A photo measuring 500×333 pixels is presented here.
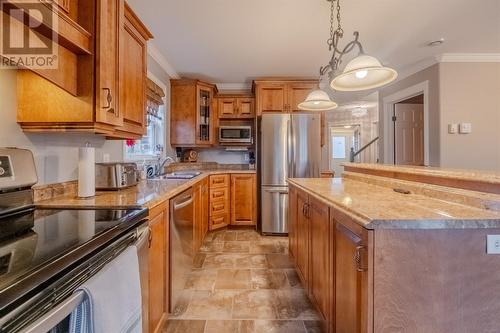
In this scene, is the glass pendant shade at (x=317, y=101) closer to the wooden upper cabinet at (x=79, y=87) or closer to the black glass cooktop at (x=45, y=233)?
the wooden upper cabinet at (x=79, y=87)

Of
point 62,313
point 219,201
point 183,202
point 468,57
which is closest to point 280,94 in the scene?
point 219,201

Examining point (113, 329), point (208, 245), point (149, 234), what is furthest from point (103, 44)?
point (208, 245)

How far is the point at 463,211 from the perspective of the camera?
111cm

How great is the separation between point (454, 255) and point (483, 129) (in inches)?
148

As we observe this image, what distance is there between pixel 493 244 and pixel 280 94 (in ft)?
12.0

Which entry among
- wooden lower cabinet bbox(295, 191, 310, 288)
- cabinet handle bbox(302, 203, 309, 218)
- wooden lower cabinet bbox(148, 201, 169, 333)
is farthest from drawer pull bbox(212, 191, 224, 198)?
wooden lower cabinet bbox(148, 201, 169, 333)

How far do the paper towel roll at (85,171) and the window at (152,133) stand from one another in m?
1.08

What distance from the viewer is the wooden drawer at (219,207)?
13.0 feet

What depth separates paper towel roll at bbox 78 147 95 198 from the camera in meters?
1.51

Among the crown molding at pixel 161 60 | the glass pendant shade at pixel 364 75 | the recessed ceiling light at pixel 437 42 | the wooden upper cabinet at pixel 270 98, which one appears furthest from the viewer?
the wooden upper cabinet at pixel 270 98

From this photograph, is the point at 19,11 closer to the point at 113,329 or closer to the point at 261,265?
the point at 113,329

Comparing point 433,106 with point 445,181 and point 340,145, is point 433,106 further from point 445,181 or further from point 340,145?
point 340,145

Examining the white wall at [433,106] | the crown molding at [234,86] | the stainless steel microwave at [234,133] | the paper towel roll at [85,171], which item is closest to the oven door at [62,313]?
the paper towel roll at [85,171]

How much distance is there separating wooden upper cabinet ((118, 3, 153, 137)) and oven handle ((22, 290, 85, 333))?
1252 millimetres
